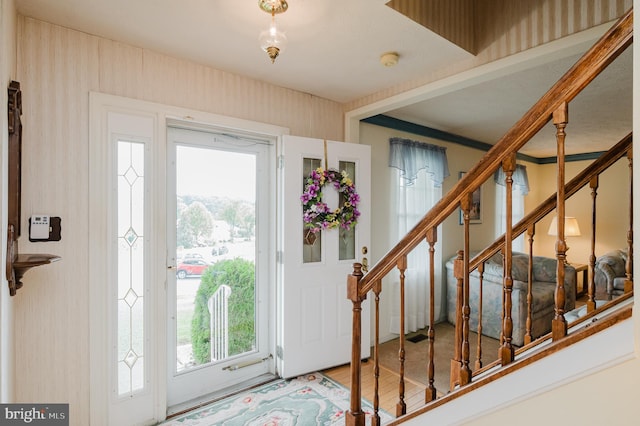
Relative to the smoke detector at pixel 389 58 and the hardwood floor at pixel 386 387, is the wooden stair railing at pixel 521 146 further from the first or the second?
the smoke detector at pixel 389 58

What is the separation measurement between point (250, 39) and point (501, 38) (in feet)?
5.44

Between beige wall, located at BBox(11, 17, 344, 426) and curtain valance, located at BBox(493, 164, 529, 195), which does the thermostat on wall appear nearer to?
beige wall, located at BBox(11, 17, 344, 426)

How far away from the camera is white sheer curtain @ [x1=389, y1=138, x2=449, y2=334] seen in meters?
3.86

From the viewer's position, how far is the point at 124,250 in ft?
7.10

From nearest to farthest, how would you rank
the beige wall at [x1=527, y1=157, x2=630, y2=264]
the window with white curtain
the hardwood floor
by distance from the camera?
the hardwood floor
the window with white curtain
the beige wall at [x1=527, y1=157, x2=630, y2=264]

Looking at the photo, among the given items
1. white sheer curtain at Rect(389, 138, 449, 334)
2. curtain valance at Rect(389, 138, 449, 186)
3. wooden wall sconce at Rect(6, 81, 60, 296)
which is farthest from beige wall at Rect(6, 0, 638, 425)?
white sheer curtain at Rect(389, 138, 449, 334)

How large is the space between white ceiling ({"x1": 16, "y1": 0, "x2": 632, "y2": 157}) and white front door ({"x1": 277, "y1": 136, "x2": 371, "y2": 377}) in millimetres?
600

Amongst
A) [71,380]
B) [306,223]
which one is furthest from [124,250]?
[306,223]

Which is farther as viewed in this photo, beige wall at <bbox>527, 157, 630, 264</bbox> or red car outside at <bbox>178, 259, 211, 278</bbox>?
beige wall at <bbox>527, 157, 630, 264</bbox>

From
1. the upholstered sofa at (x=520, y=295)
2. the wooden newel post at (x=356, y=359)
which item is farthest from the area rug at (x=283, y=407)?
the upholstered sofa at (x=520, y=295)

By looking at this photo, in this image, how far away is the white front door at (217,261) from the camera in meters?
2.52

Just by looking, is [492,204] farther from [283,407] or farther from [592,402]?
[592,402]

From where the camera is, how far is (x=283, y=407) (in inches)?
94.7

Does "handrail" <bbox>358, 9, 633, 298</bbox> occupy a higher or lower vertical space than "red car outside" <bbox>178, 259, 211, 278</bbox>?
higher
